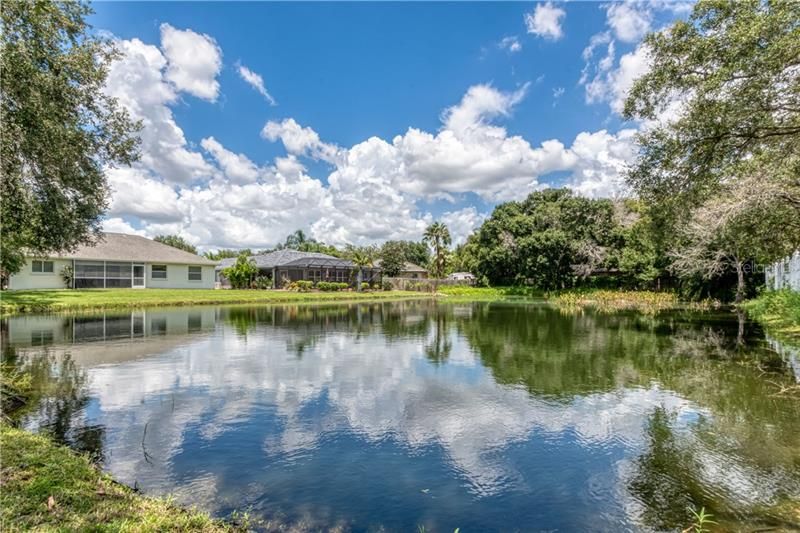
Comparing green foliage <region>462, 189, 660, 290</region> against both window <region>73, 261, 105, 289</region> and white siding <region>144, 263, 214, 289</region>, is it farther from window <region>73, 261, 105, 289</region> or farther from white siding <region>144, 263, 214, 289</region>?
window <region>73, 261, 105, 289</region>

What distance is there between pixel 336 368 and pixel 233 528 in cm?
680

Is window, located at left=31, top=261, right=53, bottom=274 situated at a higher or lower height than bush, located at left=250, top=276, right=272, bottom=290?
higher

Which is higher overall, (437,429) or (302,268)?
(302,268)

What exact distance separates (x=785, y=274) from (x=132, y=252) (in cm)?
4330

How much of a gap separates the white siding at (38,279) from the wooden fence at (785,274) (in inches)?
1664

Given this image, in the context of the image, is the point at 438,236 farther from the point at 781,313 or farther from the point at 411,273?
the point at 781,313

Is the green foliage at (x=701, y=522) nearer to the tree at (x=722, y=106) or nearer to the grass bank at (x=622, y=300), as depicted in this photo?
the tree at (x=722, y=106)

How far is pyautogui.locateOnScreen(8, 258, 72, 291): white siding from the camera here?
30.4 m

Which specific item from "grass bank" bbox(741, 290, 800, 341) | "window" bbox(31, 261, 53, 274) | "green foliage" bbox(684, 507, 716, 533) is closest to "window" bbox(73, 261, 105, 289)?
"window" bbox(31, 261, 53, 274)

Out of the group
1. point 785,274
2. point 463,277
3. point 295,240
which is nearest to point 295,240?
point 295,240

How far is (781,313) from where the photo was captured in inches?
772

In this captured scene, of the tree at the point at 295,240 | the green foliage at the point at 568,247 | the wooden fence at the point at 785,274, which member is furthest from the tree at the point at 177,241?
the wooden fence at the point at 785,274

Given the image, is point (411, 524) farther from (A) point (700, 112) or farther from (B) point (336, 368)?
(A) point (700, 112)

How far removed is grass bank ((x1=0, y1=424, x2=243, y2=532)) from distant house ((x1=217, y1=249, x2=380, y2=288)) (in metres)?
41.2
